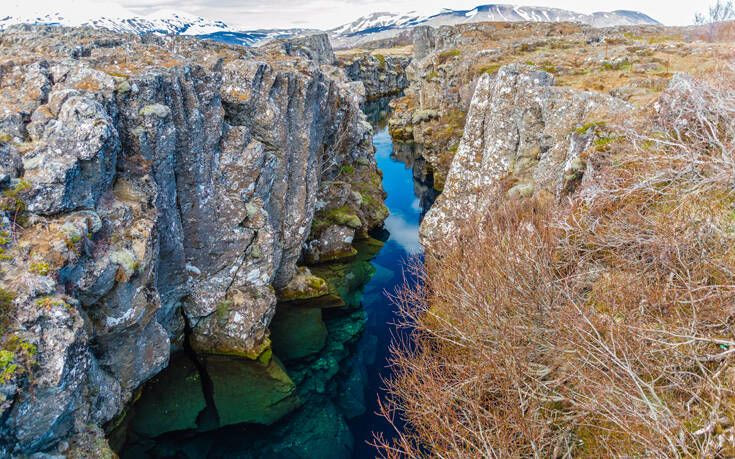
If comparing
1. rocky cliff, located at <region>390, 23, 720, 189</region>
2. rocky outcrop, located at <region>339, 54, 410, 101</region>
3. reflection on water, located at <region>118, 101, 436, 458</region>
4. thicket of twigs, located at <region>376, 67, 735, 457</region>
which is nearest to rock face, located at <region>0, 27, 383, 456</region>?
reflection on water, located at <region>118, 101, 436, 458</region>

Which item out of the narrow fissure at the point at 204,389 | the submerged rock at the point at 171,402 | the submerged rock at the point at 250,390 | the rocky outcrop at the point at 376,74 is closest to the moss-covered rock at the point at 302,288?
the submerged rock at the point at 250,390

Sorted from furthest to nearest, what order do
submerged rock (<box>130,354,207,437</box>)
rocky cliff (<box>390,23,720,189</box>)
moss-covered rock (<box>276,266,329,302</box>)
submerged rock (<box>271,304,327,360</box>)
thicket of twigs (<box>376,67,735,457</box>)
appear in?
rocky cliff (<box>390,23,720,189</box>) → moss-covered rock (<box>276,266,329,302</box>) → submerged rock (<box>271,304,327,360</box>) → submerged rock (<box>130,354,207,437</box>) → thicket of twigs (<box>376,67,735,457</box>)

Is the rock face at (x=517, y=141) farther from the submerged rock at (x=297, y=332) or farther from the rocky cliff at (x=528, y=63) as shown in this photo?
the submerged rock at (x=297, y=332)

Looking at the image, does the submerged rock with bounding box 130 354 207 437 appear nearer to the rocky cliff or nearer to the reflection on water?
the reflection on water

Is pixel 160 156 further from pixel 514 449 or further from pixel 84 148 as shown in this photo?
pixel 514 449

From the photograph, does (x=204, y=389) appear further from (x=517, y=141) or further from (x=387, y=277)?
(x=517, y=141)

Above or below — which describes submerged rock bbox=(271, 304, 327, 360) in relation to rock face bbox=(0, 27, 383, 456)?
below

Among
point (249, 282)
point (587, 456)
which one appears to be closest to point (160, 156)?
point (249, 282)
